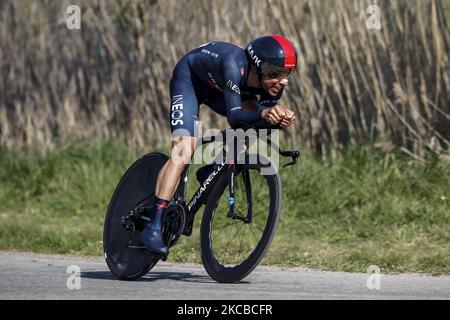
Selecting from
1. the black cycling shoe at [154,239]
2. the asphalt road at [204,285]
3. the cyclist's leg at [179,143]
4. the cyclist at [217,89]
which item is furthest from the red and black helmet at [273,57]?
the asphalt road at [204,285]

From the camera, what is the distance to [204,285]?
23.4ft

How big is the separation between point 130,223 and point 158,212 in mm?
434

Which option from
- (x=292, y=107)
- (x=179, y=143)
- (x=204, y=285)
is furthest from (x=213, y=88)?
(x=292, y=107)

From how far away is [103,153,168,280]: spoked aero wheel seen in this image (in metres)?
7.62

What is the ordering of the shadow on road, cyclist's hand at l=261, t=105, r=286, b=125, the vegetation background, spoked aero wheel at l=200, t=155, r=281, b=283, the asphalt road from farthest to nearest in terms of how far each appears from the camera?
the vegetation background → the shadow on road → spoked aero wheel at l=200, t=155, r=281, b=283 → the asphalt road → cyclist's hand at l=261, t=105, r=286, b=125

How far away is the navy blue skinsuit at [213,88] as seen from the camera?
6.95 m

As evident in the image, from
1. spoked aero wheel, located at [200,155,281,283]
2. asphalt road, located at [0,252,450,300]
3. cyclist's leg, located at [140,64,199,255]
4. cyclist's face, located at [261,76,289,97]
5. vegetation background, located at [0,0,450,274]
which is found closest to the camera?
asphalt road, located at [0,252,450,300]

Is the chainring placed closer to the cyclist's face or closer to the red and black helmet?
the cyclist's face

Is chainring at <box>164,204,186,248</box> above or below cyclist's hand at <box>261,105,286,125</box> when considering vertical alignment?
below

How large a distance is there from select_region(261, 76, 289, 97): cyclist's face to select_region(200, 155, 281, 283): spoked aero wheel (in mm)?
522

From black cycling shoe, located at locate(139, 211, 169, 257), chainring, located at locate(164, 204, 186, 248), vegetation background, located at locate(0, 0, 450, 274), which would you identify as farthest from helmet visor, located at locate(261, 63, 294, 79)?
vegetation background, located at locate(0, 0, 450, 274)

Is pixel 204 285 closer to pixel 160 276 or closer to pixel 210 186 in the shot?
pixel 210 186
